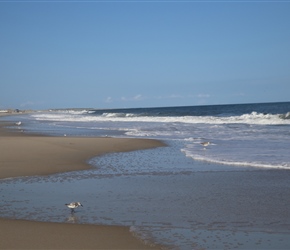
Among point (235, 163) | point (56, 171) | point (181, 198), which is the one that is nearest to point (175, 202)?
point (181, 198)

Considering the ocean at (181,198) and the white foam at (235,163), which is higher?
the white foam at (235,163)

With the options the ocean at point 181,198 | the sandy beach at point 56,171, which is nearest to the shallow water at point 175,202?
the ocean at point 181,198

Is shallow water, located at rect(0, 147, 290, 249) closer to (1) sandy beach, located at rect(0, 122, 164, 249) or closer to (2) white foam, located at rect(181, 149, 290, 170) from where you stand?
(1) sandy beach, located at rect(0, 122, 164, 249)

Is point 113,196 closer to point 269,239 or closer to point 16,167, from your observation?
point 269,239

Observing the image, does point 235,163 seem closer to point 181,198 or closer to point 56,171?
point 181,198

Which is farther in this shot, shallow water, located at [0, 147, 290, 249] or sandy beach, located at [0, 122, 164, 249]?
shallow water, located at [0, 147, 290, 249]

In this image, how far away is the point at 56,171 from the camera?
1261cm

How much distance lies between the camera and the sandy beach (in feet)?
19.9

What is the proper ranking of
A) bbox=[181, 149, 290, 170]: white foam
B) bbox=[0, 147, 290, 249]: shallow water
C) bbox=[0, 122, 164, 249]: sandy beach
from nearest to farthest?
bbox=[0, 122, 164, 249]: sandy beach → bbox=[0, 147, 290, 249]: shallow water → bbox=[181, 149, 290, 170]: white foam

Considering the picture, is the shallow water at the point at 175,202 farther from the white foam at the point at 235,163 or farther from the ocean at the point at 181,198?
the white foam at the point at 235,163

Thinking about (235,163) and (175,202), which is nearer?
(175,202)

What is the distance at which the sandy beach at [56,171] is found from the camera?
6.06 metres

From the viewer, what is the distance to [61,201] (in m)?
8.68

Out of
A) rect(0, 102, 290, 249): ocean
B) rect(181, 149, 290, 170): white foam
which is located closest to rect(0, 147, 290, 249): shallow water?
rect(0, 102, 290, 249): ocean
